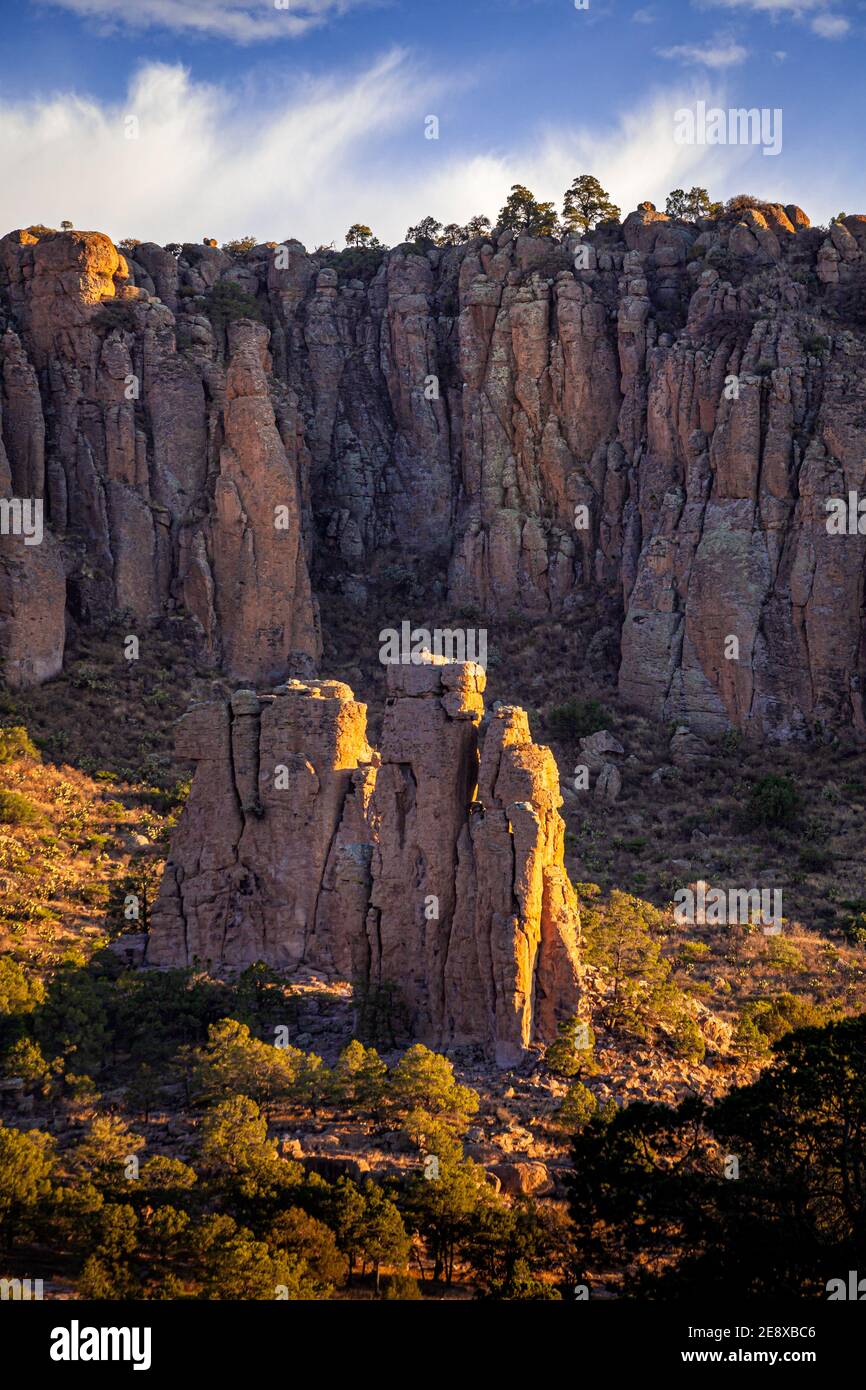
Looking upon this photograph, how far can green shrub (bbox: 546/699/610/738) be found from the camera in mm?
59875

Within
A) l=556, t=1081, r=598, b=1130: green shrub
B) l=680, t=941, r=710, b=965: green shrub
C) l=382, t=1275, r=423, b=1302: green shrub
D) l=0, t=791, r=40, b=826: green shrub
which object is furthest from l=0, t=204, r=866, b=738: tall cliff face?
l=382, t=1275, r=423, b=1302: green shrub

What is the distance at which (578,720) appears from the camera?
6003 cm

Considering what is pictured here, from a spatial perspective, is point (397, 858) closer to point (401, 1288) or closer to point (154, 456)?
point (401, 1288)

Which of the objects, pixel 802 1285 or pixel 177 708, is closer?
pixel 802 1285

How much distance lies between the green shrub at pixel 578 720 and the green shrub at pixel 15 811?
77.7ft

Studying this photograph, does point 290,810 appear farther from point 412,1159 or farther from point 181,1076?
point 412,1159

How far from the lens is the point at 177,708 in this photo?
57938 millimetres

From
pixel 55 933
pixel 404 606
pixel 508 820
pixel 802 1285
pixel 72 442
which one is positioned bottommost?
pixel 802 1285

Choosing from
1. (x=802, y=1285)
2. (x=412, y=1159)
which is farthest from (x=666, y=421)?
(x=802, y=1285)

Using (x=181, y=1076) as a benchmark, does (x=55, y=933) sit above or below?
above

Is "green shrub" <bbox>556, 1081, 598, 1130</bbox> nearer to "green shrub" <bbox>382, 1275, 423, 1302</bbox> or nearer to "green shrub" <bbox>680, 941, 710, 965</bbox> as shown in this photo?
"green shrub" <bbox>382, 1275, 423, 1302</bbox>

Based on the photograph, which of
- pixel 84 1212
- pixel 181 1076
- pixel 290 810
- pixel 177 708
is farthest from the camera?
pixel 177 708

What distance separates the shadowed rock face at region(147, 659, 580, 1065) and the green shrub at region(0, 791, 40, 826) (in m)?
11.2
